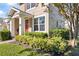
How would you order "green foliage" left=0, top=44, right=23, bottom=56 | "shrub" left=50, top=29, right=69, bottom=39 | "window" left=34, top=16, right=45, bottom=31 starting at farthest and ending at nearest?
"window" left=34, top=16, right=45, bottom=31 → "shrub" left=50, top=29, right=69, bottom=39 → "green foliage" left=0, top=44, right=23, bottom=56

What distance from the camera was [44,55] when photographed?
12.5 ft

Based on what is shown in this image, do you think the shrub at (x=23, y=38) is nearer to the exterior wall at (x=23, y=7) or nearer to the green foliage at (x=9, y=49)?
the green foliage at (x=9, y=49)

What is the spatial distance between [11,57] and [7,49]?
186mm

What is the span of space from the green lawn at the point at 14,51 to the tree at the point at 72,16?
2.68 feet

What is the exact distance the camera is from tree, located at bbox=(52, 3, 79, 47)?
394cm

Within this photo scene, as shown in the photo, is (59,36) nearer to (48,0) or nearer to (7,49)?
(48,0)

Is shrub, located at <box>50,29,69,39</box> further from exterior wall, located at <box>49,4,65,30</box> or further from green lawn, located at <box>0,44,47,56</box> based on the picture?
green lawn, located at <box>0,44,47,56</box>

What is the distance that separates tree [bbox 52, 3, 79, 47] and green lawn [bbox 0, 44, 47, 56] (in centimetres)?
82

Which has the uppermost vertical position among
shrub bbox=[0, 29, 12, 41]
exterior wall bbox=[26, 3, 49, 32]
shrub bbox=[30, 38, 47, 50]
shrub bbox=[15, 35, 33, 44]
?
exterior wall bbox=[26, 3, 49, 32]

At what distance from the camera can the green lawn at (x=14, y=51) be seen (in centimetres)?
380

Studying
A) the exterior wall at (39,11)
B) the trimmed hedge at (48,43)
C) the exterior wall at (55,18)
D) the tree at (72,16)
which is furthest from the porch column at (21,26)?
the tree at (72,16)

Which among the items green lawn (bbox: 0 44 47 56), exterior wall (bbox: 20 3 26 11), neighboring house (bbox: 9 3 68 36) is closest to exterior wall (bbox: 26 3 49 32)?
neighboring house (bbox: 9 3 68 36)

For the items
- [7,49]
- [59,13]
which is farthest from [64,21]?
[7,49]

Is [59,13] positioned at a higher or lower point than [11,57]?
higher
